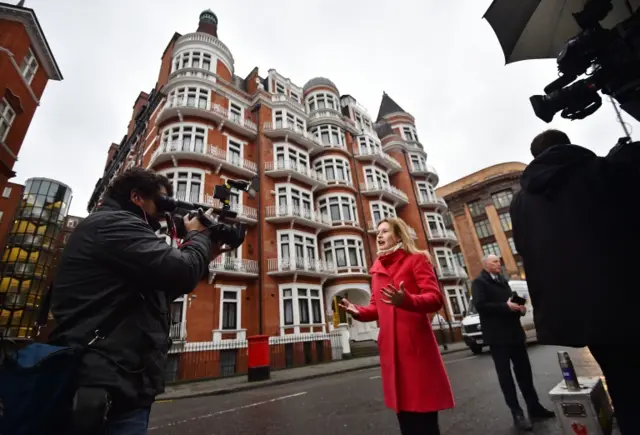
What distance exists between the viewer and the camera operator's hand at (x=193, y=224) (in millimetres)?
2029

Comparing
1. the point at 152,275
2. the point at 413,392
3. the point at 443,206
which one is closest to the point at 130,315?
the point at 152,275

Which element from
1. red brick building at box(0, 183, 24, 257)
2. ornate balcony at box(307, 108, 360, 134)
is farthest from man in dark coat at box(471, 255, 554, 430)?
red brick building at box(0, 183, 24, 257)

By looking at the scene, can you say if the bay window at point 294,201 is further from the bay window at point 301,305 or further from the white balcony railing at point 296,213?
the bay window at point 301,305

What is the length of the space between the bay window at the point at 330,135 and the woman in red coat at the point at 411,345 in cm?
2164

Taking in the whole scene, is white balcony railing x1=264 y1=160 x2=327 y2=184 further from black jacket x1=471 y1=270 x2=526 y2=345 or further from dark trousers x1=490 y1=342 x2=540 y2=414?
dark trousers x1=490 y1=342 x2=540 y2=414

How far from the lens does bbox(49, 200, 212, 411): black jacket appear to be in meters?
1.38

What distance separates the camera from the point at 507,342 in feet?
12.6

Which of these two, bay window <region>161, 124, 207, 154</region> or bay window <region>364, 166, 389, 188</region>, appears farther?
bay window <region>364, 166, 389, 188</region>

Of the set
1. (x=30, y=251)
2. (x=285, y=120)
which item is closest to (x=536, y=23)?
(x=285, y=120)

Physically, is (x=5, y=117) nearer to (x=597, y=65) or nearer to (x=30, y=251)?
(x=597, y=65)

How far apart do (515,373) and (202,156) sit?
16.5 meters

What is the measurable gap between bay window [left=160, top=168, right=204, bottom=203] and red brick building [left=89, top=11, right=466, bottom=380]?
63 millimetres

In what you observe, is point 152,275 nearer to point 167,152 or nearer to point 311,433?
point 311,433

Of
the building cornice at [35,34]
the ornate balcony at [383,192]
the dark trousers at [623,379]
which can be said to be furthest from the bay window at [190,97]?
the dark trousers at [623,379]
